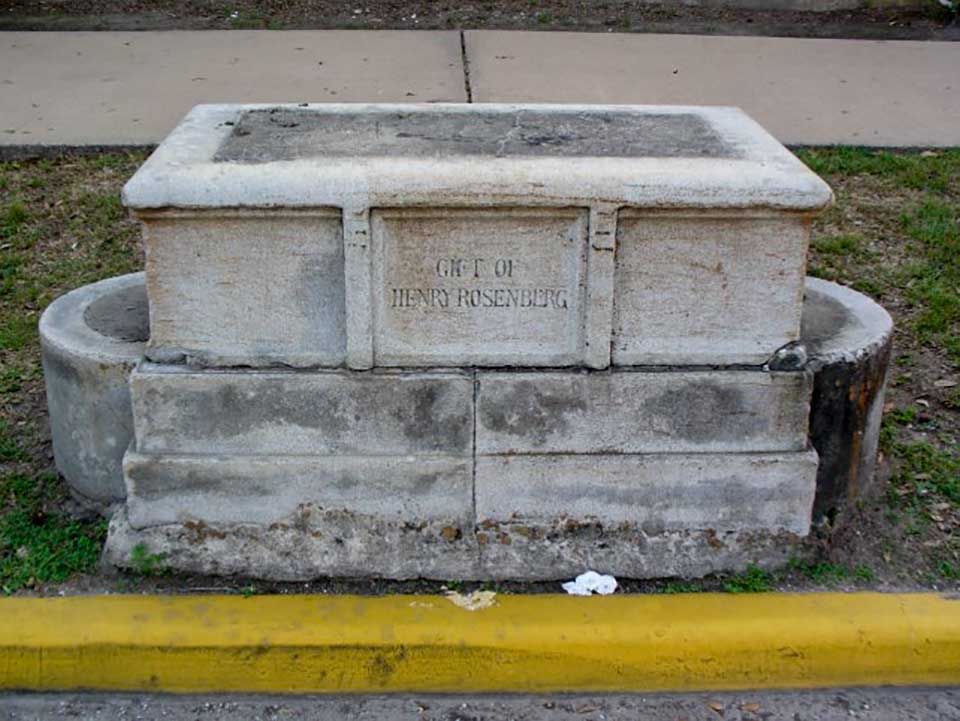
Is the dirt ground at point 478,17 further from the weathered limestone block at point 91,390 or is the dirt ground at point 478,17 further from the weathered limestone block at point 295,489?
the weathered limestone block at point 295,489

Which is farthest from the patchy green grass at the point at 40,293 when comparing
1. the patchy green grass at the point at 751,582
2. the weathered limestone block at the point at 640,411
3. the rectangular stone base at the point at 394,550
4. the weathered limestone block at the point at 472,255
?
the patchy green grass at the point at 751,582

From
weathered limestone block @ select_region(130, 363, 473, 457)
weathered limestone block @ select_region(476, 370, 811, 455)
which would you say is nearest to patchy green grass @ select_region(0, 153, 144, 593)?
weathered limestone block @ select_region(130, 363, 473, 457)

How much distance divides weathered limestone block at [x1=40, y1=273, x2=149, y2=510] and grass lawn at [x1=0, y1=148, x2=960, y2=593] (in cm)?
13

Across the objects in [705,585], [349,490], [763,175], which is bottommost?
[705,585]

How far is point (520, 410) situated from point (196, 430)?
0.89 m

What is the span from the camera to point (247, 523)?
3516 mm

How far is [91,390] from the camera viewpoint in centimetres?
366

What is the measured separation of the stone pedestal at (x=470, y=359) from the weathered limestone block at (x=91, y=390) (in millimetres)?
182

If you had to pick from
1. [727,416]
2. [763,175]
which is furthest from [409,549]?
[763,175]

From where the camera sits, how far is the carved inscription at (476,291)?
334 centimetres

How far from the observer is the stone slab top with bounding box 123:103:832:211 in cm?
324

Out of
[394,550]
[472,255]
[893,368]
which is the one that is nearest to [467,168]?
[472,255]

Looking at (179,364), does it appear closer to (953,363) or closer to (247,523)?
(247,523)

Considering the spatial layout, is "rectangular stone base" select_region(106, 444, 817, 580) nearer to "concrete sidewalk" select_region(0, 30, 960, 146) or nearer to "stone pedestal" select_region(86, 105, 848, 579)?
"stone pedestal" select_region(86, 105, 848, 579)
